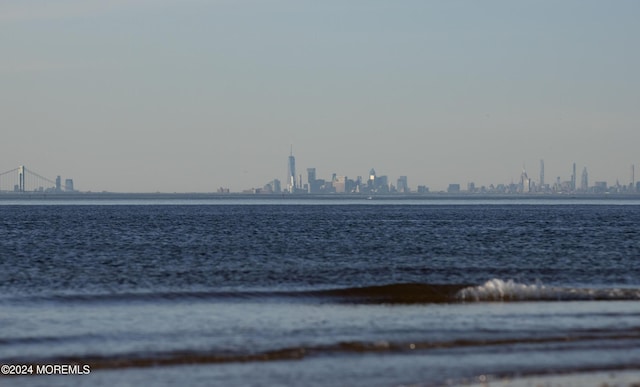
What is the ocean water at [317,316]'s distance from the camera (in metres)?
22.6

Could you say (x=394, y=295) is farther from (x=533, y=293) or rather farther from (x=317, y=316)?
(x=317, y=316)

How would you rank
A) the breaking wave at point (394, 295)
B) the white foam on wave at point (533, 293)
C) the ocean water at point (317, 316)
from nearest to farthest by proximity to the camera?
the ocean water at point (317, 316)
the white foam on wave at point (533, 293)
the breaking wave at point (394, 295)

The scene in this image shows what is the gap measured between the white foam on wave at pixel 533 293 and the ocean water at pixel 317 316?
0.08 m

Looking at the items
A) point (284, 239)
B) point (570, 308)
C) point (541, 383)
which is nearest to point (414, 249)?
point (284, 239)

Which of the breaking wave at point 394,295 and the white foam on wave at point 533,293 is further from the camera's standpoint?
the breaking wave at point 394,295

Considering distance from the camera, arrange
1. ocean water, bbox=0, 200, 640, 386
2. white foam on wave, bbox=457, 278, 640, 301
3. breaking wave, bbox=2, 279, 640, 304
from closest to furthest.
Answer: ocean water, bbox=0, 200, 640, 386
white foam on wave, bbox=457, 278, 640, 301
breaking wave, bbox=2, 279, 640, 304

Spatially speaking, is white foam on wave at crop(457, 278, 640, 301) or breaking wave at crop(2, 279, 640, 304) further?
breaking wave at crop(2, 279, 640, 304)

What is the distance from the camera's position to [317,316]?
32.3 m

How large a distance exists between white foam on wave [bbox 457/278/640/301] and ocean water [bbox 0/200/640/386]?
0.27 feet

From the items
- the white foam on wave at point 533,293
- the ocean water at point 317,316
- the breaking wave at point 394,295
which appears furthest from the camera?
the breaking wave at point 394,295

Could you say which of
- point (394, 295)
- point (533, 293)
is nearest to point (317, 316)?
point (394, 295)

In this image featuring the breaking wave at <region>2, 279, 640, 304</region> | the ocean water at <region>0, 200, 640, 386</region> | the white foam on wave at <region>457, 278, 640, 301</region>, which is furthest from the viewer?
the breaking wave at <region>2, 279, 640, 304</region>

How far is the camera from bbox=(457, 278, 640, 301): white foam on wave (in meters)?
36.9

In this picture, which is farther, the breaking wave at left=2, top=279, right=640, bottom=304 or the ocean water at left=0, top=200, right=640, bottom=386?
the breaking wave at left=2, top=279, right=640, bottom=304
